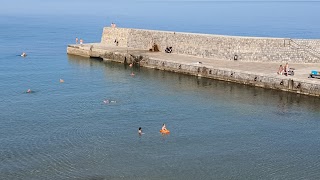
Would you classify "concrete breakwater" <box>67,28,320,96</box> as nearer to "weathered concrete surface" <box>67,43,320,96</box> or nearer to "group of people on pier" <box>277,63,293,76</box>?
"weathered concrete surface" <box>67,43,320,96</box>

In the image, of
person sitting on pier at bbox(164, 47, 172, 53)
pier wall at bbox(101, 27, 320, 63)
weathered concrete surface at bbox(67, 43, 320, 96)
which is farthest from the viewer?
person sitting on pier at bbox(164, 47, 172, 53)

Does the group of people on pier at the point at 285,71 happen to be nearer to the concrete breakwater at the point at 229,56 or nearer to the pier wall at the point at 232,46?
the concrete breakwater at the point at 229,56

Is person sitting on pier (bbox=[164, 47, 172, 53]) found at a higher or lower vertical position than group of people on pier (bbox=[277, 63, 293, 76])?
higher

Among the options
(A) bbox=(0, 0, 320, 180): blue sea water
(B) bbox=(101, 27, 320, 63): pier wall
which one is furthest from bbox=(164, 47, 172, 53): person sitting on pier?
(A) bbox=(0, 0, 320, 180): blue sea water

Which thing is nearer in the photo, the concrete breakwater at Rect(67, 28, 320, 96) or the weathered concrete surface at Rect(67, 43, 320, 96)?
the weathered concrete surface at Rect(67, 43, 320, 96)

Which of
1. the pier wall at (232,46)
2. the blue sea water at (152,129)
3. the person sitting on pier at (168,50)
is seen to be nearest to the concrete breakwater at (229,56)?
the pier wall at (232,46)

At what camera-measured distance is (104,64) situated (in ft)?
179

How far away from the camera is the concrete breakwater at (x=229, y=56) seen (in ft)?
129

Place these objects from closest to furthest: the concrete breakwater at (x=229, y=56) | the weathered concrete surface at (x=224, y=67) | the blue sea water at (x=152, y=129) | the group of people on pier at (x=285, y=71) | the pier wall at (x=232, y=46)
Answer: the blue sea water at (x=152, y=129)
the weathered concrete surface at (x=224, y=67)
the group of people on pier at (x=285, y=71)
the concrete breakwater at (x=229, y=56)
the pier wall at (x=232, y=46)

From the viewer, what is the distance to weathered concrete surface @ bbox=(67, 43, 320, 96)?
37650 mm

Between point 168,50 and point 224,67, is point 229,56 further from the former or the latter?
point 168,50

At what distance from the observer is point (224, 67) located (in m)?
44.1

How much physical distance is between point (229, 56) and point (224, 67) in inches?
165

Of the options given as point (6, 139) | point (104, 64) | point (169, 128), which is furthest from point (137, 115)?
point (104, 64)
